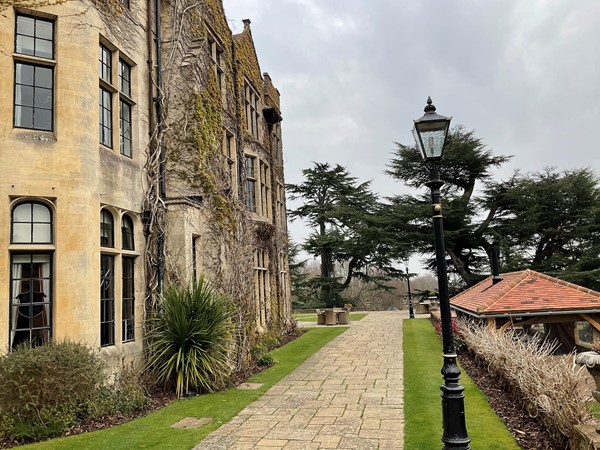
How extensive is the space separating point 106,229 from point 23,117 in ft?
7.96

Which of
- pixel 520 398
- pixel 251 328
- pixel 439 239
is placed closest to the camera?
pixel 439 239

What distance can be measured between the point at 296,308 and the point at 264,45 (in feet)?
93.5

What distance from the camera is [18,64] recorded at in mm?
7766

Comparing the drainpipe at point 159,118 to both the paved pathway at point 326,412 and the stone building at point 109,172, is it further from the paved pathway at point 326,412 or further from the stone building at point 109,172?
the paved pathway at point 326,412

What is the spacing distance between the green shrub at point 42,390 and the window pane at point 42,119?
3.76 meters

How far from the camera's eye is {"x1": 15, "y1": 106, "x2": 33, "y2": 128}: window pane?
7688mm

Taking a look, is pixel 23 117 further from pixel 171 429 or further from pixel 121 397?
pixel 171 429

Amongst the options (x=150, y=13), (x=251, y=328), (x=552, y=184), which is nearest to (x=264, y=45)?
(x=150, y=13)

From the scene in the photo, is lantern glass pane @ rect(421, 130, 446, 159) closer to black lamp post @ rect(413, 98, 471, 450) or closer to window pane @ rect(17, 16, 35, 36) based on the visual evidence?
black lamp post @ rect(413, 98, 471, 450)

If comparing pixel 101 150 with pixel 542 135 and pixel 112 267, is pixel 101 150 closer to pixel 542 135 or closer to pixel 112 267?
pixel 112 267

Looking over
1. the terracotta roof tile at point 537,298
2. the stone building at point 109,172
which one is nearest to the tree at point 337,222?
the terracotta roof tile at point 537,298

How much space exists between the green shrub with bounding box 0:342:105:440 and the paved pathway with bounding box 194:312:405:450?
2.23 m

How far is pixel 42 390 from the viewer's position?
252 inches

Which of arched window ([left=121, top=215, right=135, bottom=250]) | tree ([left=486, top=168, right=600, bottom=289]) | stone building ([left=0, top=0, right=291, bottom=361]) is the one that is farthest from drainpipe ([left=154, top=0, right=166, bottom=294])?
tree ([left=486, top=168, right=600, bottom=289])
